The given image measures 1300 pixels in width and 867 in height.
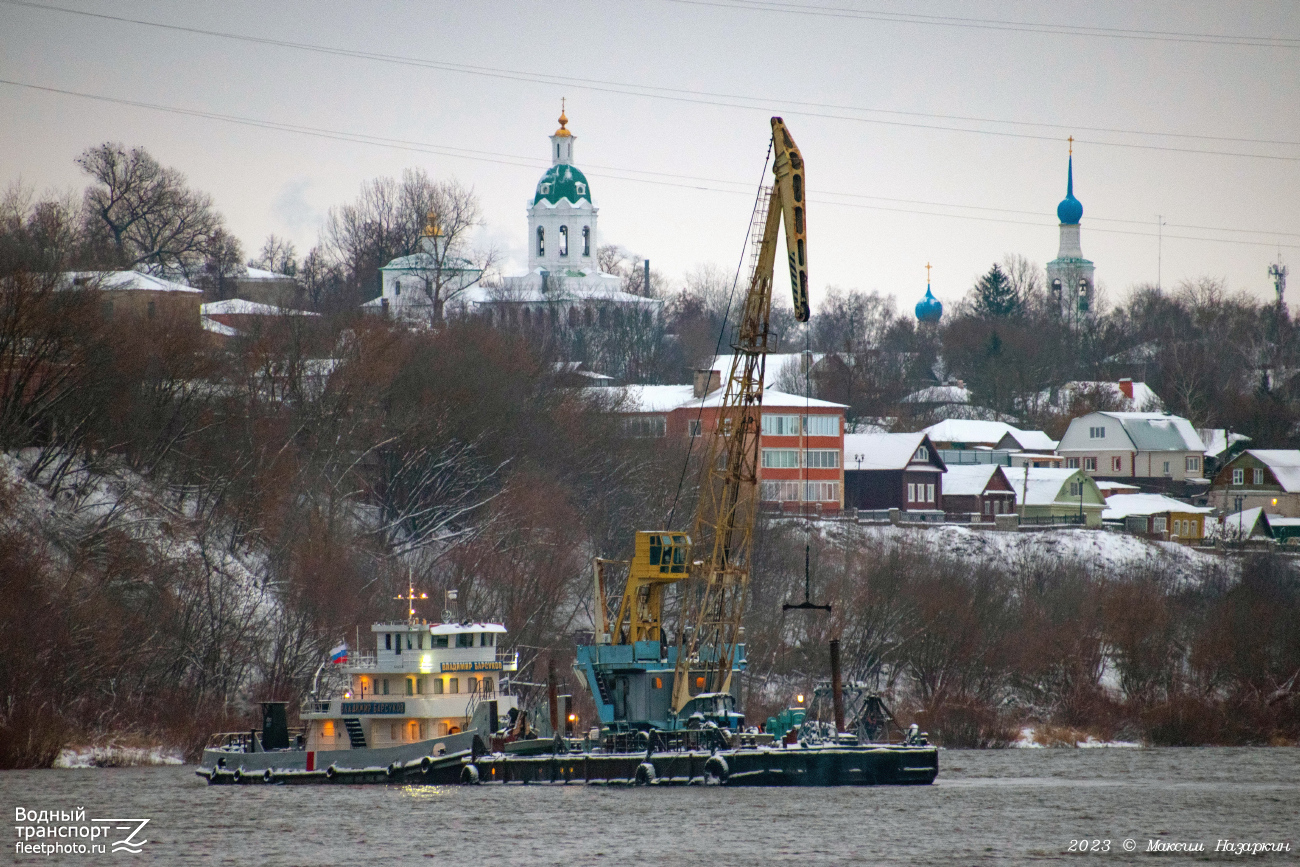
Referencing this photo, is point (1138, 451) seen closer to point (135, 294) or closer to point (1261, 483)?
point (1261, 483)

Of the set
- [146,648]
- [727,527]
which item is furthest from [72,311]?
[727,527]

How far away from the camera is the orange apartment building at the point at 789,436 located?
384 ft

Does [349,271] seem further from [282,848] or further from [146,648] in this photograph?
[282,848]

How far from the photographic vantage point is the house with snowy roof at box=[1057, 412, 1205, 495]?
144 meters

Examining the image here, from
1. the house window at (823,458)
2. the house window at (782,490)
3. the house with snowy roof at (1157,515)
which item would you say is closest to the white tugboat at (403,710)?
the house window at (782,490)

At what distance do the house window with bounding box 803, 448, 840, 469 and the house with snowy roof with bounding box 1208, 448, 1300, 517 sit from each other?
2957 centimetres

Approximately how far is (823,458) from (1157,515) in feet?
73.6

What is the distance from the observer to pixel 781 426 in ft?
395

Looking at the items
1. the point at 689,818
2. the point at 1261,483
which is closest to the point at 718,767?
the point at 689,818

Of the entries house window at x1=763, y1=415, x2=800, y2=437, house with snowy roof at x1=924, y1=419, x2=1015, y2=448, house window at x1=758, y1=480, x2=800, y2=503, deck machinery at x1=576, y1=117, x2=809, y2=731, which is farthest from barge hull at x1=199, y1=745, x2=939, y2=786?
house with snowy roof at x1=924, y1=419, x2=1015, y2=448

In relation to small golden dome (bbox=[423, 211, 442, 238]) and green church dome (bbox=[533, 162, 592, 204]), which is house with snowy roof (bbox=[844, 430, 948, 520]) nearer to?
small golden dome (bbox=[423, 211, 442, 238])

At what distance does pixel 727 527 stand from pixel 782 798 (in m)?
11.1

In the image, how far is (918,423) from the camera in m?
150

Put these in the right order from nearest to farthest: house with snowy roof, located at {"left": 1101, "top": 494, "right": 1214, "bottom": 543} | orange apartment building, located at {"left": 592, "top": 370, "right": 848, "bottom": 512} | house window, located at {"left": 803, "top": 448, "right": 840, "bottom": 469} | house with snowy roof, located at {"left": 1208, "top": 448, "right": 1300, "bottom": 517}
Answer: orange apartment building, located at {"left": 592, "top": 370, "right": 848, "bottom": 512} < house with snowy roof, located at {"left": 1101, "top": 494, "right": 1214, "bottom": 543} < house window, located at {"left": 803, "top": 448, "right": 840, "bottom": 469} < house with snowy roof, located at {"left": 1208, "top": 448, "right": 1300, "bottom": 517}
